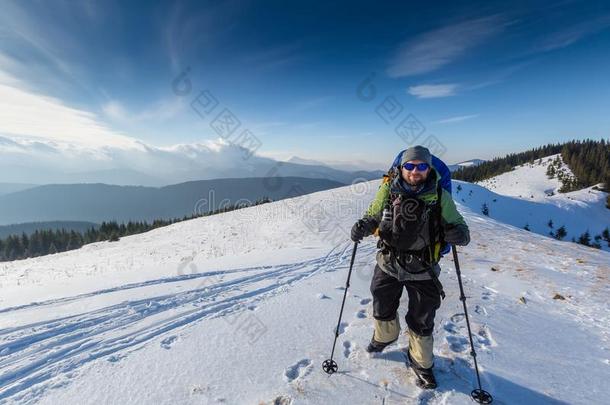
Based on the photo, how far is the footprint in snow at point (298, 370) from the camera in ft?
13.5

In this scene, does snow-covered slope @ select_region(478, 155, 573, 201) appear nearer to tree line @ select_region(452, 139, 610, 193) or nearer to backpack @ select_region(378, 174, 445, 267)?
tree line @ select_region(452, 139, 610, 193)

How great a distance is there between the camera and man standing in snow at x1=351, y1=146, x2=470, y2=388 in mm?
3789

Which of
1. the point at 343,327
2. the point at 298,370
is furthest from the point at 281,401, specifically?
the point at 343,327

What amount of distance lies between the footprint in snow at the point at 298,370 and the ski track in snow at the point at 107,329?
0.05ft

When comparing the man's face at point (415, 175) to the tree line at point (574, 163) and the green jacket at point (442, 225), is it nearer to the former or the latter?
the green jacket at point (442, 225)

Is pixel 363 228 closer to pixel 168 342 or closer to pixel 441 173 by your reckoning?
pixel 441 173

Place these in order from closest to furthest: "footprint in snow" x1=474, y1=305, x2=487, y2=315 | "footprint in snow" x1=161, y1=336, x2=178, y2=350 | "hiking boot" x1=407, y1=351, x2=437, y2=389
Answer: "hiking boot" x1=407, y1=351, x2=437, y2=389, "footprint in snow" x1=161, y1=336, x2=178, y2=350, "footprint in snow" x1=474, y1=305, x2=487, y2=315

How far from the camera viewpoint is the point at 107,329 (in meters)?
5.82

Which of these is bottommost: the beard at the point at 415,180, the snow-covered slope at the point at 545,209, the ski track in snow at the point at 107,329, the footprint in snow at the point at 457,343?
the snow-covered slope at the point at 545,209

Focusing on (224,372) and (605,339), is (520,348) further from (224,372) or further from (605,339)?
(224,372)

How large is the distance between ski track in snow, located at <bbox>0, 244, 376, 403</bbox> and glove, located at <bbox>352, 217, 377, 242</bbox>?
2.12 meters

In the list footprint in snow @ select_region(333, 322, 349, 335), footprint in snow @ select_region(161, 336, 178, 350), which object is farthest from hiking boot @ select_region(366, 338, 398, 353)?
footprint in snow @ select_region(161, 336, 178, 350)

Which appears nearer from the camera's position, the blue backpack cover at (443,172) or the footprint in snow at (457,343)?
the blue backpack cover at (443,172)

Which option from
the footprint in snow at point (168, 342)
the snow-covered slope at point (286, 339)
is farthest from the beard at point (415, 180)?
the footprint in snow at point (168, 342)
